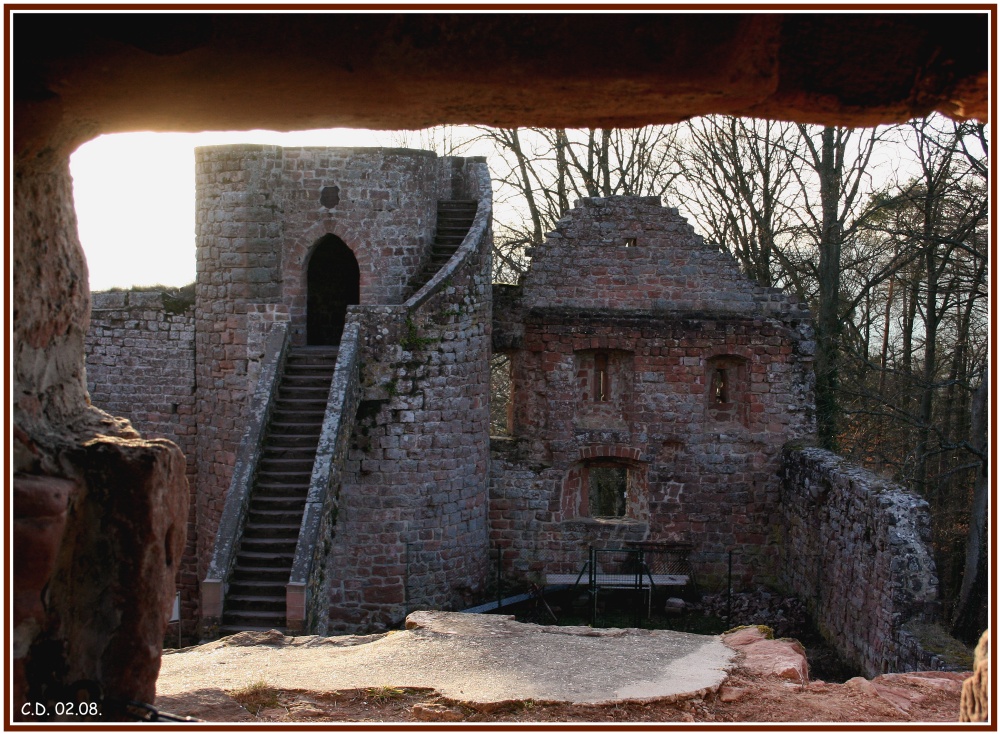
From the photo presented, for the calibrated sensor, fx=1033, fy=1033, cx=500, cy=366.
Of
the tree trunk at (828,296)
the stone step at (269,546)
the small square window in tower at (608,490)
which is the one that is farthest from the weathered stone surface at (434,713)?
the small square window in tower at (608,490)

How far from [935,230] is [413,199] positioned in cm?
971

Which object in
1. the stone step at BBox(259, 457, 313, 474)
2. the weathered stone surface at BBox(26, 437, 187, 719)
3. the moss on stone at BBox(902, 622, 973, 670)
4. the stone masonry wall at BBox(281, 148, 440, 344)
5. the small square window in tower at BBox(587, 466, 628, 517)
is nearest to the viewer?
the weathered stone surface at BBox(26, 437, 187, 719)

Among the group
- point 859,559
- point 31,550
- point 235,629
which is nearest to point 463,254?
point 235,629

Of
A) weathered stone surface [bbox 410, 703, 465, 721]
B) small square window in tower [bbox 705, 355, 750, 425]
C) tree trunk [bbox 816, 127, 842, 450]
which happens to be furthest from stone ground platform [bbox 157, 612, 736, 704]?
tree trunk [bbox 816, 127, 842, 450]

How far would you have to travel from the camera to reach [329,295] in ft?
54.5

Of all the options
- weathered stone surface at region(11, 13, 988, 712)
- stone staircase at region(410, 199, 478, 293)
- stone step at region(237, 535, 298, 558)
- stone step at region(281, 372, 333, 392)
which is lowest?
stone step at region(237, 535, 298, 558)

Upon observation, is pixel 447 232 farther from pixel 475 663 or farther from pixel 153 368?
pixel 475 663

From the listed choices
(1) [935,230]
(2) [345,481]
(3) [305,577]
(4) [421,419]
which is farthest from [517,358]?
(1) [935,230]

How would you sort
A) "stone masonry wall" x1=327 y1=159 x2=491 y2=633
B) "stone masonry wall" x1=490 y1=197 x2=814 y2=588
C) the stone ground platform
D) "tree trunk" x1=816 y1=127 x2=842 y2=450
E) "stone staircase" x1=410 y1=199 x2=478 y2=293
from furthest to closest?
"tree trunk" x1=816 y1=127 x2=842 y2=450, "stone masonry wall" x1=490 y1=197 x2=814 y2=588, "stone staircase" x1=410 y1=199 x2=478 y2=293, "stone masonry wall" x1=327 y1=159 x2=491 y2=633, the stone ground platform

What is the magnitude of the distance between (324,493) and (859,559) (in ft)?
19.8

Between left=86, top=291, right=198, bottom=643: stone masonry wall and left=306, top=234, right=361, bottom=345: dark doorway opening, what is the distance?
7.72ft

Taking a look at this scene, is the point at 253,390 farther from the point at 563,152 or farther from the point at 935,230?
the point at 563,152

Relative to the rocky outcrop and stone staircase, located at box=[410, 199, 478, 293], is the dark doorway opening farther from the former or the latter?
the rocky outcrop

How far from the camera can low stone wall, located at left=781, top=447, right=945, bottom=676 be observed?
1016cm
